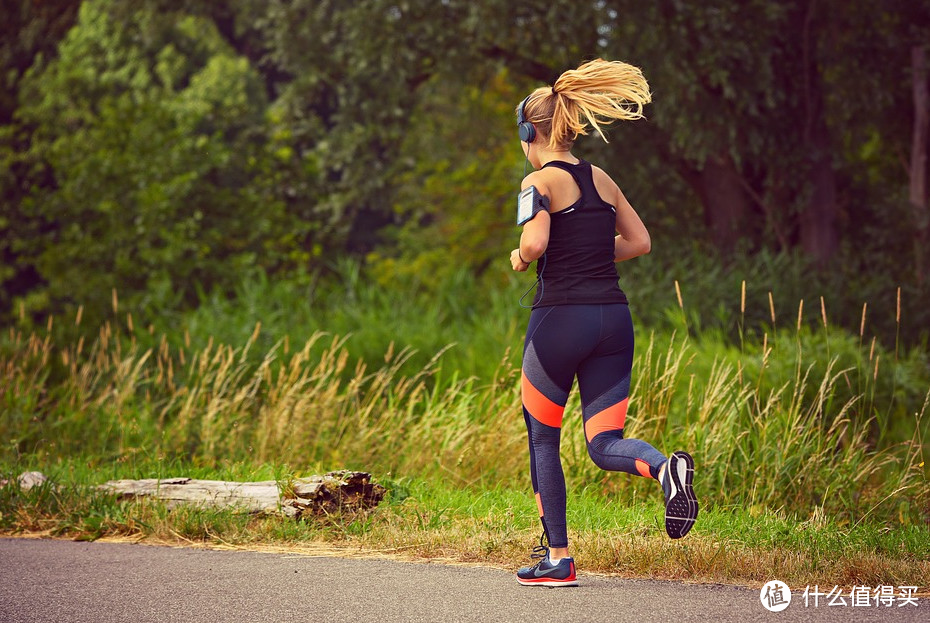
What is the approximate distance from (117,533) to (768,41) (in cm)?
1003

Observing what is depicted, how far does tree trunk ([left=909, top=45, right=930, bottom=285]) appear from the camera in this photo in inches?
588

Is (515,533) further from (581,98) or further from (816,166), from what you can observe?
(816,166)

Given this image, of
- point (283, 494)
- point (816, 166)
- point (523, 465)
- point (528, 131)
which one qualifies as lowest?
point (523, 465)

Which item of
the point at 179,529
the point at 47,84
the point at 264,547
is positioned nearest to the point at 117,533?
the point at 179,529

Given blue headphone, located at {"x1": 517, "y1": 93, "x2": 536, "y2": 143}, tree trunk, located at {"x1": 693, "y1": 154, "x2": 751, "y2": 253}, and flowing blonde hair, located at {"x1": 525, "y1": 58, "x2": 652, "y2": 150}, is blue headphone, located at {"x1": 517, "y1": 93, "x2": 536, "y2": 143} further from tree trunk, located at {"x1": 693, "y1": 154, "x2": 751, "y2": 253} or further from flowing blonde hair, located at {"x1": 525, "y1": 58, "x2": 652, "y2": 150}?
tree trunk, located at {"x1": 693, "y1": 154, "x2": 751, "y2": 253}

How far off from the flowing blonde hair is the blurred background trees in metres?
8.72

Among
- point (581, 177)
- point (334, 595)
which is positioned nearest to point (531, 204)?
point (581, 177)

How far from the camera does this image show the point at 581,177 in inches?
194

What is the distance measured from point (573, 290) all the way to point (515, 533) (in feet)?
5.69

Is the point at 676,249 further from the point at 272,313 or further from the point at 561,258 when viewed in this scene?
the point at 561,258

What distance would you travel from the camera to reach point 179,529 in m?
6.73

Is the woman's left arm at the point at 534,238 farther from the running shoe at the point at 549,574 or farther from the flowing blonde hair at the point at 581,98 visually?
the running shoe at the point at 549,574

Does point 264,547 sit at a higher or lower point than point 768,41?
lower

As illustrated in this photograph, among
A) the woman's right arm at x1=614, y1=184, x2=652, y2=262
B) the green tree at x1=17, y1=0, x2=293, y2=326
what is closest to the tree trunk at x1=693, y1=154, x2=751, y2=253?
the green tree at x1=17, y1=0, x2=293, y2=326
